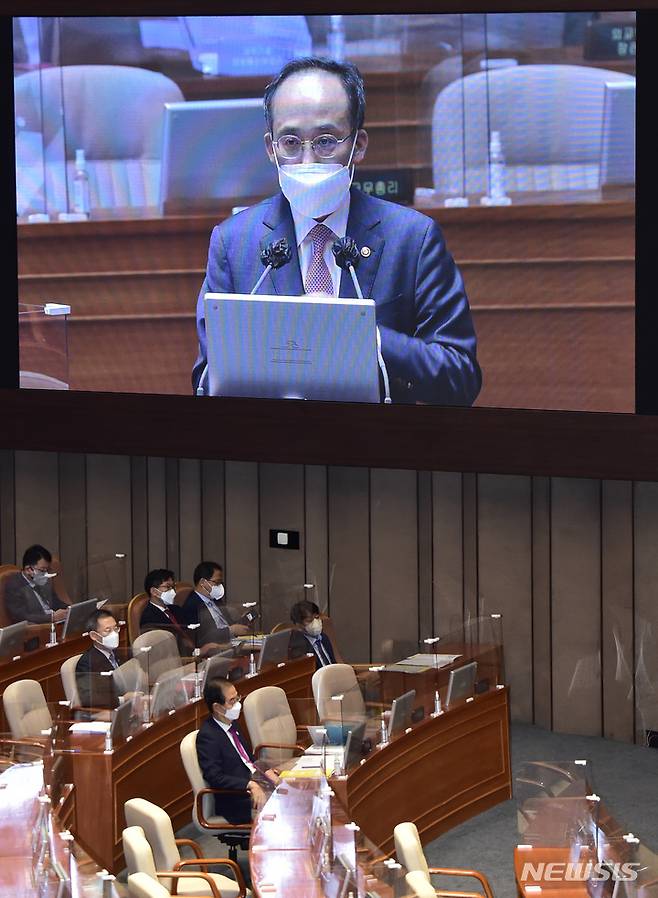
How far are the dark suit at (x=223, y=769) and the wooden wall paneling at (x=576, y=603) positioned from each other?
3592mm

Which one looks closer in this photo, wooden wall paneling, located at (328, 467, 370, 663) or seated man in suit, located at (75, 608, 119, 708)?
seated man in suit, located at (75, 608, 119, 708)

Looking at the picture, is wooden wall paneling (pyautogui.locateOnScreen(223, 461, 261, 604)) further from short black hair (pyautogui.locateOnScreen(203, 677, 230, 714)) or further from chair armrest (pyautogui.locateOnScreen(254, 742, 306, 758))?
short black hair (pyautogui.locateOnScreen(203, 677, 230, 714))

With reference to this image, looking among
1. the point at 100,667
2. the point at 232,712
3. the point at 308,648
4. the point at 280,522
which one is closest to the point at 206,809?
the point at 232,712

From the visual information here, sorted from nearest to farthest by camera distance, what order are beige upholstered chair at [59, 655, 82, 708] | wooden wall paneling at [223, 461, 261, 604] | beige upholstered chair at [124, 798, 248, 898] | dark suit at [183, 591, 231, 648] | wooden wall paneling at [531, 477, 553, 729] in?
beige upholstered chair at [124, 798, 248, 898] < beige upholstered chair at [59, 655, 82, 708] < dark suit at [183, 591, 231, 648] < wooden wall paneling at [531, 477, 553, 729] < wooden wall paneling at [223, 461, 261, 604]

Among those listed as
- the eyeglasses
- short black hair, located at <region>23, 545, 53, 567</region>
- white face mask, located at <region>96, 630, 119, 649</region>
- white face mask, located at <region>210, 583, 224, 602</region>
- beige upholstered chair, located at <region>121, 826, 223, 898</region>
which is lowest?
beige upholstered chair, located at <region>121, 826, 223, 898</region>

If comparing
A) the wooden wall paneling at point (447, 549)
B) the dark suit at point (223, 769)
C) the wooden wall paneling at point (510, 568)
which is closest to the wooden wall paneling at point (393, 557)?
the wooden wall paneling at point (447, 549)

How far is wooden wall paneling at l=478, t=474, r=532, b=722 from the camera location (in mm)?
11203

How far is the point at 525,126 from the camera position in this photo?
9750 mm

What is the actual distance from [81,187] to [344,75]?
2.04m

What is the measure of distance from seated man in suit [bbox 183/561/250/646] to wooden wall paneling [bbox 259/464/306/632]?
139 cm

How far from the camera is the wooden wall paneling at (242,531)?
39.9ft

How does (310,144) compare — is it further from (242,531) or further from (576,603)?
(576,603)

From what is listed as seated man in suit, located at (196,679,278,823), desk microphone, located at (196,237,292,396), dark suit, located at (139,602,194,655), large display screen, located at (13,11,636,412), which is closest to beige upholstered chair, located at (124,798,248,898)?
seated man in suit, located at (196,679,278,823)

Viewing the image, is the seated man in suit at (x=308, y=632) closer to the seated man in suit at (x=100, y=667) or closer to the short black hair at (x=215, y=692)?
the seated man in suit at (x=100, y=667)
